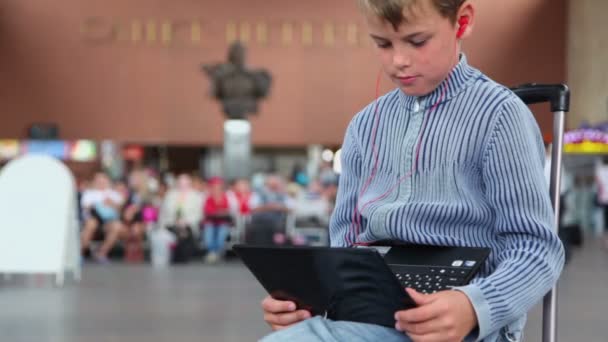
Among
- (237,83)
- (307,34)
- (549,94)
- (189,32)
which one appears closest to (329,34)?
(307,34)

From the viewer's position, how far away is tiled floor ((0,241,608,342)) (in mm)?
6172

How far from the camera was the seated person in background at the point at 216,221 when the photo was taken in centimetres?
1388

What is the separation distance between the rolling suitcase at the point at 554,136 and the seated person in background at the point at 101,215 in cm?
1203

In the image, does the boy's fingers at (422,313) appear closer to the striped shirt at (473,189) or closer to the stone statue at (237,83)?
the striped shirt at (473,189)

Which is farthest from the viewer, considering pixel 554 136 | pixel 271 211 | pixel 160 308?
pixel 271 211

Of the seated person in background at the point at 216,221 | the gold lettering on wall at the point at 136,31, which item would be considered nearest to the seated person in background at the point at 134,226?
the seated person in background at the point at 216,221

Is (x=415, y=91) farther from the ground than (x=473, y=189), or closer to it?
farther from the ground

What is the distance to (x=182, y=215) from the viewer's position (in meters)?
13.9

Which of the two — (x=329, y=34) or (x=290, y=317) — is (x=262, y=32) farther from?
(x=290, y=317)

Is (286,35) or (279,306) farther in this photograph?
(286,35)

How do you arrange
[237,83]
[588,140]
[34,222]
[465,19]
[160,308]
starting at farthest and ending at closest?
[588,140], [237,83], [34,222], [160,308], [465,19]

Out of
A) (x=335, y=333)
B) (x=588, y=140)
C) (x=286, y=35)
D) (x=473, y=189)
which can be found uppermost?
(x=286, y=35)

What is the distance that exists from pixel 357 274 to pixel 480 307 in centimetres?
20

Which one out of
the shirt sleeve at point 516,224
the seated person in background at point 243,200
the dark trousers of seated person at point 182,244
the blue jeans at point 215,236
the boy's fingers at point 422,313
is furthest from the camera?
the seated person in background at point 243,200
